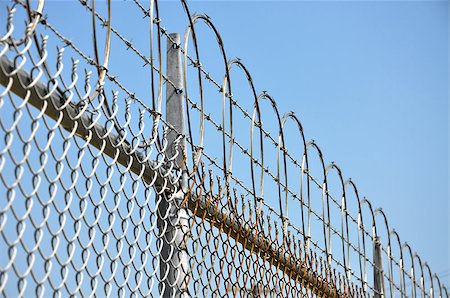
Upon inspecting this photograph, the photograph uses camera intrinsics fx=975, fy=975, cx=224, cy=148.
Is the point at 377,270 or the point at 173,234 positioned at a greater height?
the point at 377,270

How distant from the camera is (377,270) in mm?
5668

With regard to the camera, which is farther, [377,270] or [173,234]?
[377,270]

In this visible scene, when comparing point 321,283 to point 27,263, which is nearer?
point 27,263

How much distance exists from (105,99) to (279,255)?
4.88 ft

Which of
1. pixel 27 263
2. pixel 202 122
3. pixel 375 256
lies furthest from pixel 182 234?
pixel 375 256

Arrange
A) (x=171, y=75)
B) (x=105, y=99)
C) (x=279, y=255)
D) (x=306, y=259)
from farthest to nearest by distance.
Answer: (x=306, y=259) → (x=279, y=255) → (x=171, y=75) → (x=105, y=99)

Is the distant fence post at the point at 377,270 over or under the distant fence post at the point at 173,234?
over

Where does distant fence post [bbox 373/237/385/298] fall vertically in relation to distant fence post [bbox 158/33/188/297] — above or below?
above

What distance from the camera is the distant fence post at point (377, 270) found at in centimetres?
557

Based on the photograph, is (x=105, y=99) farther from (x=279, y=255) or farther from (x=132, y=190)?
(x=279, y=255)

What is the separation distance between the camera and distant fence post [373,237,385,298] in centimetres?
557

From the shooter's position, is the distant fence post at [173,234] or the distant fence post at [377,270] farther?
the distant fence post at [377,270]

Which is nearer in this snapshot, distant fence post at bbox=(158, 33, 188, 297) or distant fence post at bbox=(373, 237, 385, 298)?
distant fence post at bbox=(158, 33, 188, 297)

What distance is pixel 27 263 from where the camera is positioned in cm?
202
